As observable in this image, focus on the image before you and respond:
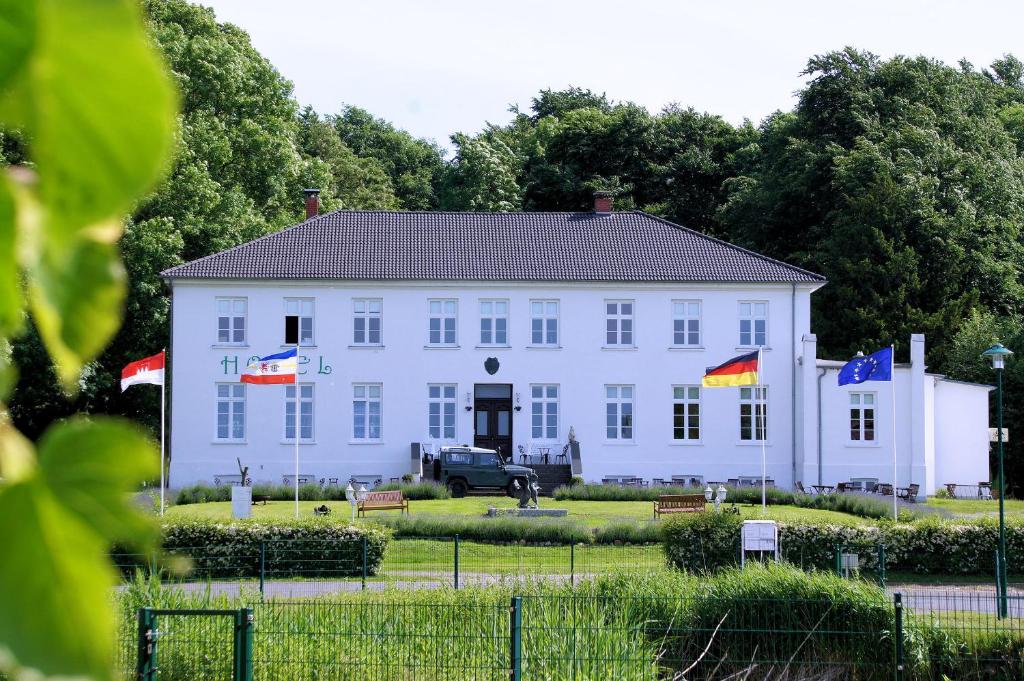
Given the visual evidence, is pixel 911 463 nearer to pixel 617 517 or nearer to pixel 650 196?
pixel 617 517

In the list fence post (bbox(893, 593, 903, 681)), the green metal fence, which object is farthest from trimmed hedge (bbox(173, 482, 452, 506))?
fence post (bbox(893, 593, 903, 681))

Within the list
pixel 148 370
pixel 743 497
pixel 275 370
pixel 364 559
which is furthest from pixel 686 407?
pixel 364 559

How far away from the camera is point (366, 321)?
39.6 m

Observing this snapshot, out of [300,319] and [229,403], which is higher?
[300,319]

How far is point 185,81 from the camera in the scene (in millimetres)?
40250

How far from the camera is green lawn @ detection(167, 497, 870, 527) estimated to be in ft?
95.0

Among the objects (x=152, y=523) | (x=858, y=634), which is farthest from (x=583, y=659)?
(x=152, y=523)

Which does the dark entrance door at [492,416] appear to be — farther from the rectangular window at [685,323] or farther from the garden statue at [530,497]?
the garden statue at [530,497]

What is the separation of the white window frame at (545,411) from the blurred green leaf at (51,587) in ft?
130

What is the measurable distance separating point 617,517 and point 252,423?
46.3 ft

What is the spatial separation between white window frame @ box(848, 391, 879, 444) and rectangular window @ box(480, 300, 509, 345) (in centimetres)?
1073

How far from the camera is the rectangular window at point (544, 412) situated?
3988cm

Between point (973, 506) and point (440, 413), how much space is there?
614 inches

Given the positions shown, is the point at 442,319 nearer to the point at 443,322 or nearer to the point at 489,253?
the point at 443,322
